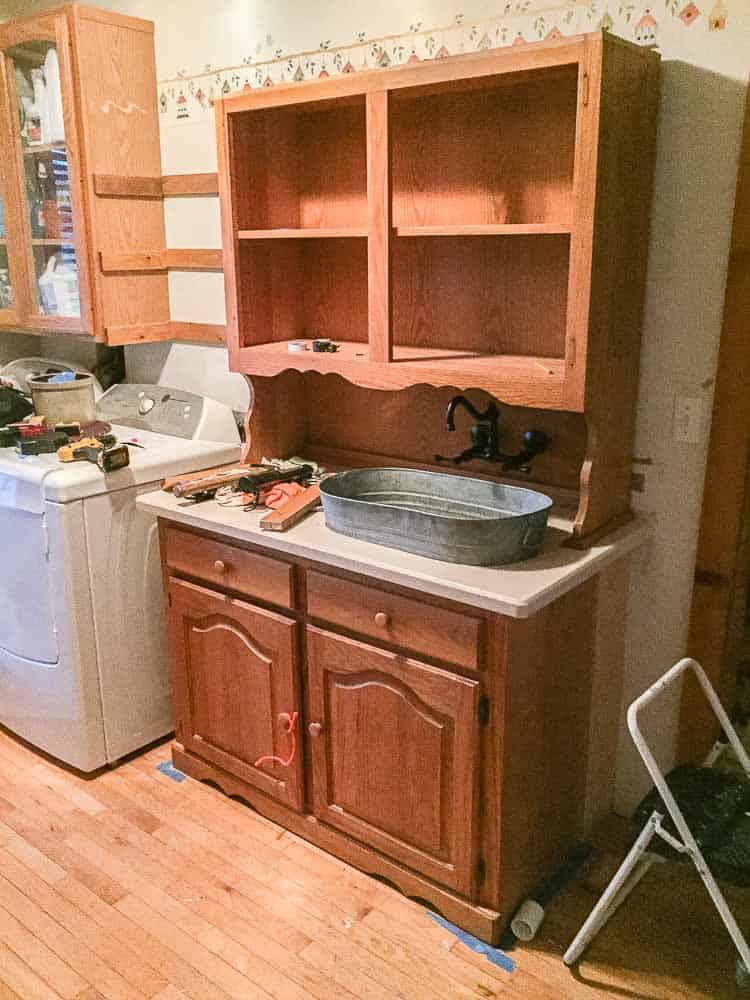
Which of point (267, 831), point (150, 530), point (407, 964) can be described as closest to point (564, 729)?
point (407, 964)

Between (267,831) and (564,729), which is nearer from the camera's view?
(564,729)

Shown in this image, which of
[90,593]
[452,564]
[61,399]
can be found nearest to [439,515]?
[452,564]

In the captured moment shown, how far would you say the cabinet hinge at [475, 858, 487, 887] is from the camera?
1.86 meters

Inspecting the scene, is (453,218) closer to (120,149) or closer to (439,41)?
(439,41)

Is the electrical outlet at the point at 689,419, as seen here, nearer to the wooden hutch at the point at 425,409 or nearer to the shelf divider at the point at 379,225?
the wooden hutch at the point at 425,409

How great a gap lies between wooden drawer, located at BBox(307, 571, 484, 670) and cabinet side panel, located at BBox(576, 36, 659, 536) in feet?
1.17

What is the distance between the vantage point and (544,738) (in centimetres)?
192

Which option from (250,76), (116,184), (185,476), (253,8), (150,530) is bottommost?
(150,530)

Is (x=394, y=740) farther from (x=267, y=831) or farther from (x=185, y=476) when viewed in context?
(x=185, y=476)

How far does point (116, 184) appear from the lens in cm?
271

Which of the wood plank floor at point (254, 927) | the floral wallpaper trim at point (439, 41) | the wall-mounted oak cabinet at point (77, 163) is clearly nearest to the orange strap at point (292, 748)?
the wood plank floor at point (254, 927)

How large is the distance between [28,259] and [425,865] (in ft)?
7.75

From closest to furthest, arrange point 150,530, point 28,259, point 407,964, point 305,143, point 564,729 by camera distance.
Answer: point 407,964 < point 564,729 < point 305,143 < point 150,530 < point 28,259

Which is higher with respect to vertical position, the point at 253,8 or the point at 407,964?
the point at 253,8
